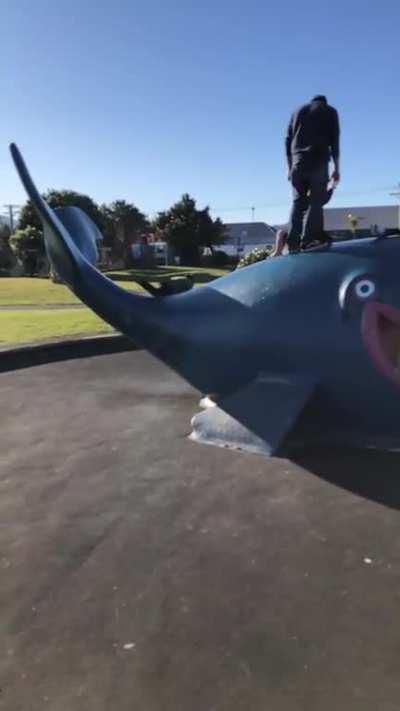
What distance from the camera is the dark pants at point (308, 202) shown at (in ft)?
20.1

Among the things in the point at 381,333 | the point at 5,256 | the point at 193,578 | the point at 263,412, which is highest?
the point at 5,256

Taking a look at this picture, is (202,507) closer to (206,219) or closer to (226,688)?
(226,688)

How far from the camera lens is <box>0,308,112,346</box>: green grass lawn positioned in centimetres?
1189

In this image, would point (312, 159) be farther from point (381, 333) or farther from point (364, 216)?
point (364, 216)

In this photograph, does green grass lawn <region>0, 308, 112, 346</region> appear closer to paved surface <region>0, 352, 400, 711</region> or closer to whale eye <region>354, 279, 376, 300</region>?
paved surface <region>0, 352, 400, 711</region>

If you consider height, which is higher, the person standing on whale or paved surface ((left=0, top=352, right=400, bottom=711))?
the person standing on whale

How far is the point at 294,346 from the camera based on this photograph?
529 cm

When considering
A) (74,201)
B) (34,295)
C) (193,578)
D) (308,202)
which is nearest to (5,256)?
(74,201)

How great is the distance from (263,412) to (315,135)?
268 cm

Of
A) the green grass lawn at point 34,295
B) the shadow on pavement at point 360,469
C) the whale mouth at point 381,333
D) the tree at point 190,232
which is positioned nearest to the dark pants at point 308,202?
the whale mouth at point 381,333

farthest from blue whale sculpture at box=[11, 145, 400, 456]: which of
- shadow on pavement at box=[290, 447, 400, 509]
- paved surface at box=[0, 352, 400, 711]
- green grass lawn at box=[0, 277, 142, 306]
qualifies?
green grass lawn at box=[0, 277, 142, 306]

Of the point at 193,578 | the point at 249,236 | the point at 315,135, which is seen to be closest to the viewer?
the point at 193,578

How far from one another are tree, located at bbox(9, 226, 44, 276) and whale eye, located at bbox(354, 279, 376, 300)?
47.5 metres

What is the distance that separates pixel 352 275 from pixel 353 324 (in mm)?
400
